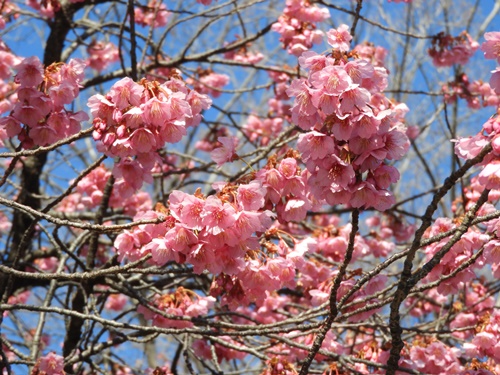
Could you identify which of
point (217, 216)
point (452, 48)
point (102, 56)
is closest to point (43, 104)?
point (217, 216)

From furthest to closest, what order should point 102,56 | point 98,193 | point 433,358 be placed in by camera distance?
point 102,56 → point 98,193 → point 433,358

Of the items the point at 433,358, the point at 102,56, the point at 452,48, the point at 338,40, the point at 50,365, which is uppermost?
the point at 102,56

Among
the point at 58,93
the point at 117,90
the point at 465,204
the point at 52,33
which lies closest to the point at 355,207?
the point at 117,90

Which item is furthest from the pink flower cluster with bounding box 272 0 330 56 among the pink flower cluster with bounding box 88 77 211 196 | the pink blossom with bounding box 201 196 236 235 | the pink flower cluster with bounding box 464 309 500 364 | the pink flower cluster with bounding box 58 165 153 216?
the pink blossom with bounding box 201 196 236 235

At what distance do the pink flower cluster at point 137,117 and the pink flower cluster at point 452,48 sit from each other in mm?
3004

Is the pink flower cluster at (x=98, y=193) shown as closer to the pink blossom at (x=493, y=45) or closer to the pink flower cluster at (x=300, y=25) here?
the pink flower cluster at (x=300, y=25)

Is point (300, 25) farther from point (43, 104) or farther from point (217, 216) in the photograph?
point (217, 216)

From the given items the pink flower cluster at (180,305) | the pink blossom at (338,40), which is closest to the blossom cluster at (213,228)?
the pink blossom at (338,40)

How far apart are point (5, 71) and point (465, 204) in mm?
2975

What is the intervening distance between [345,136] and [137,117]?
721 mm

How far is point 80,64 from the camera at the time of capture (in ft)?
8.77

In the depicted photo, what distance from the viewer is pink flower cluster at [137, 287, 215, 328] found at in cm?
307

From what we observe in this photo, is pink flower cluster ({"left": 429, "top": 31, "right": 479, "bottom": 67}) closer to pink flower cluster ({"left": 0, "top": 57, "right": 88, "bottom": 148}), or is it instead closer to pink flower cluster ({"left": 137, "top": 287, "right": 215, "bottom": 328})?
pink flower cluster ({"left": 137, "top": 287, "right": 215, "bottom": 328})

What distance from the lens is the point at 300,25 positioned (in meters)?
4.04
